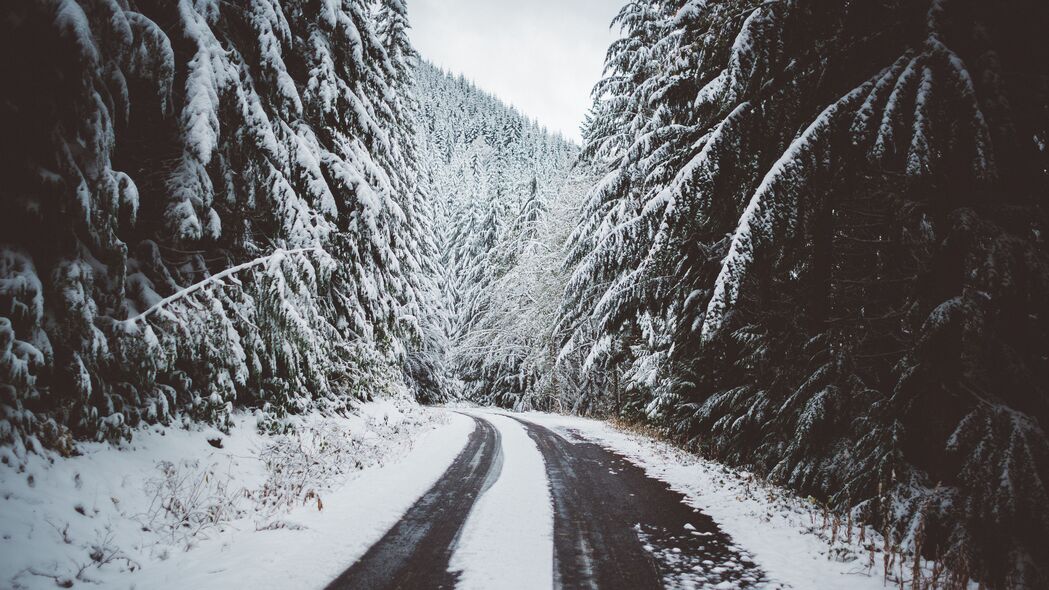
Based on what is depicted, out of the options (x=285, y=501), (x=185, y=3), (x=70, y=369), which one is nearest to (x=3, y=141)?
(x=70, y=369)

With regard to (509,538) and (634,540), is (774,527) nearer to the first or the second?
(634,540)

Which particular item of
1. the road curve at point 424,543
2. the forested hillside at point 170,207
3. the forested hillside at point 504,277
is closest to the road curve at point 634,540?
the road curve at point 424,543

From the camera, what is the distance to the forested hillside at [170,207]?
3.83m

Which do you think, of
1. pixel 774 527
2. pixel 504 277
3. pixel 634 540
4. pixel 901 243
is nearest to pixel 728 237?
A: pixel 901 243

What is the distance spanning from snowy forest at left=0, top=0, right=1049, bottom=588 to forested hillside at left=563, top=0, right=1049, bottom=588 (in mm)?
26

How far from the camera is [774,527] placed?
18.2 ft

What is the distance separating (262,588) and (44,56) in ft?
15.6

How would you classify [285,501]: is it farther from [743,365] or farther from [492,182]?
[492,182]

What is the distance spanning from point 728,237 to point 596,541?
541 centimetres

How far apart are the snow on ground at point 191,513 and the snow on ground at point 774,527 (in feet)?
13.8

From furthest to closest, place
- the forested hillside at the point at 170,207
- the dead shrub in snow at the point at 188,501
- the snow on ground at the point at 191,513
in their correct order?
the dead shrub in snow at the point at 188,501
the forested hillside at the point at 170,207
the snow on ground at the point at 191,513

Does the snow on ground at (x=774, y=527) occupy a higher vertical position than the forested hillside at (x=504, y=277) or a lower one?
lower

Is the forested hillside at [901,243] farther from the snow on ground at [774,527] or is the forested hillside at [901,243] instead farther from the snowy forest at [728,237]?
the snow on ground at [774,527]

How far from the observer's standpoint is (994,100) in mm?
3717
